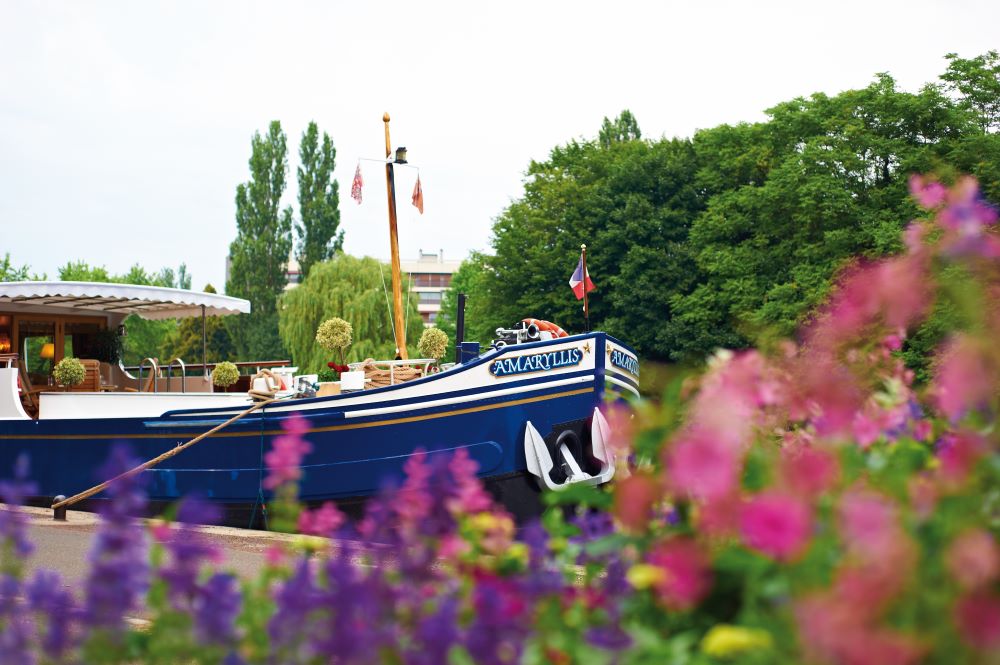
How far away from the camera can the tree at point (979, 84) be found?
30.5 meters

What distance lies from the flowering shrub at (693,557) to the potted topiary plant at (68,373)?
12435 mm

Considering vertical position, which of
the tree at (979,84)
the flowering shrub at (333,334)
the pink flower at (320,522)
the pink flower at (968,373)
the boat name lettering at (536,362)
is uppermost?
the tree at (979,84)

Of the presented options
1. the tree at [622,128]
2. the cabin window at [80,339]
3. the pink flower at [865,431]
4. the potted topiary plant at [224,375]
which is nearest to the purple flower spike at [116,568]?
the pink flower at [865,431]

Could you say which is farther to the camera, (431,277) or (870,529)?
(431,277)

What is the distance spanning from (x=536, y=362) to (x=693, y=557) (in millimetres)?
10365

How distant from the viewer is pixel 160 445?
41.9 feet

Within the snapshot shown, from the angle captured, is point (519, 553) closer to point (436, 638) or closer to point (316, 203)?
point (436, 638)

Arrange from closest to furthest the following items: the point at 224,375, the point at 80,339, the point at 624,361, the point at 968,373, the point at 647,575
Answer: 1. the point at 968,373
2. the point at 647,575
3. the point at 624,361
4. the point at 224,375
5. the point at 80,339

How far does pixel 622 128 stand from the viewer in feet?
178

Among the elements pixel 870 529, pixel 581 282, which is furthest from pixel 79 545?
pixel 581 282

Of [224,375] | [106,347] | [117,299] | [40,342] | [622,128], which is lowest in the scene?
[224,375]

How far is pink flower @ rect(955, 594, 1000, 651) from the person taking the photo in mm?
1257

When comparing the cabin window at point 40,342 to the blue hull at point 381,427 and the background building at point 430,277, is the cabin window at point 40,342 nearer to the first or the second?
the blue hull at point 381,427

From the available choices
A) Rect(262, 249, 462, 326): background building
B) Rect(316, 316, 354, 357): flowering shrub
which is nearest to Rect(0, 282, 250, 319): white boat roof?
Rect(316, 316, 354, 357): flowering shrub
